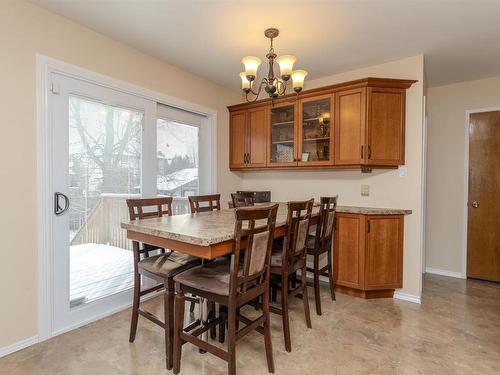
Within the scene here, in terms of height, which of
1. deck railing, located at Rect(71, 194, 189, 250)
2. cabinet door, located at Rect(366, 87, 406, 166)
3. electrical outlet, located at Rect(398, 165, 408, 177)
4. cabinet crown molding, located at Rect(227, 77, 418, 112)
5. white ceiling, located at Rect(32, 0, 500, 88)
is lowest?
deck railing, located at Rect(71, 194, 189, 250)

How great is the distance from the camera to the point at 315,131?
331 cm

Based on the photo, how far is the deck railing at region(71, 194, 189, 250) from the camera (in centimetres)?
245

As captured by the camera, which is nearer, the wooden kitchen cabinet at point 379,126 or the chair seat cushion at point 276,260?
the chair seat cushion at point 276,260

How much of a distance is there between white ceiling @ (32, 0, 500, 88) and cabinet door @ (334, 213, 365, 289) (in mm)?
1674

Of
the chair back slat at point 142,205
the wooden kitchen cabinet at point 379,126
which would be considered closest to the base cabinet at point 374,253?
the wooden kitchen cabinet at point 379,126

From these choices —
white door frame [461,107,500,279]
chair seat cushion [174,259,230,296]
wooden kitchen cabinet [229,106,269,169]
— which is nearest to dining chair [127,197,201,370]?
chair seat cushion [174,259,230,296]

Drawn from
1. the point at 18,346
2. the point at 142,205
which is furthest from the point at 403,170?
the point at 18,346

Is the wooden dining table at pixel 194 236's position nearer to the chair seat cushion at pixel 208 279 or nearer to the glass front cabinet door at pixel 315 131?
the chair seat cushion at pixel 208 279

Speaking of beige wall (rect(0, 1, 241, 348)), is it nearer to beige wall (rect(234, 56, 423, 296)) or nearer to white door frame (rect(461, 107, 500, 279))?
beige wall (rect(234, 56, 423, 296))

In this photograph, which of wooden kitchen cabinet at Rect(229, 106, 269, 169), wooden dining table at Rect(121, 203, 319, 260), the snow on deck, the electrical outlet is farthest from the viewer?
wooden kitchen cabinet at Rect(229, 106, 269, 169)

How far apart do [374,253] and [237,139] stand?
222cm

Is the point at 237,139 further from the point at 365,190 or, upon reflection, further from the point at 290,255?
the point at 290,255

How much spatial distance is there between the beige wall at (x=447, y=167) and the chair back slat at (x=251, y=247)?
3.12 metres

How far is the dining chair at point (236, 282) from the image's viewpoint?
4.99 ft
